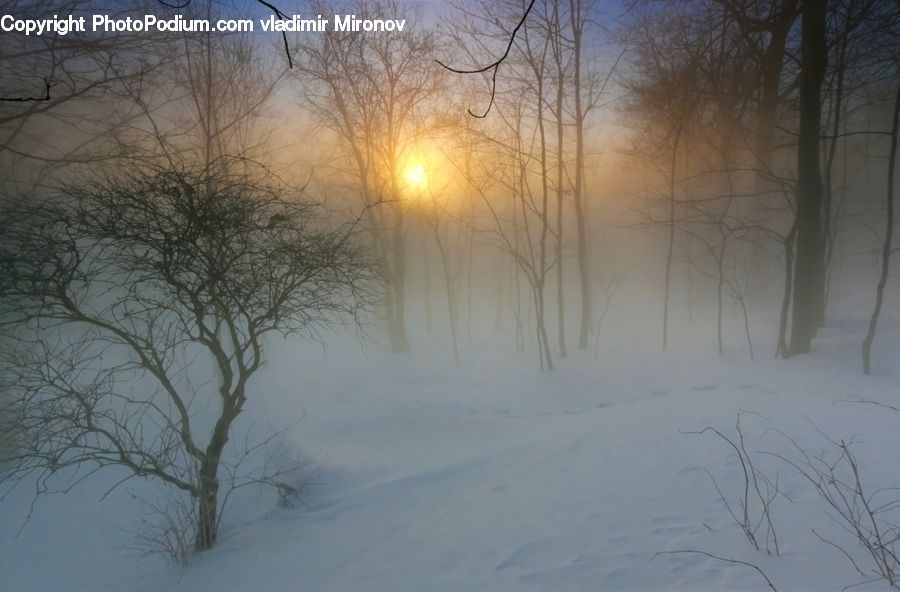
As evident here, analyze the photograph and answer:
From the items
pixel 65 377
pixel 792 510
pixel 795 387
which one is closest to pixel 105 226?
pixel 65 377

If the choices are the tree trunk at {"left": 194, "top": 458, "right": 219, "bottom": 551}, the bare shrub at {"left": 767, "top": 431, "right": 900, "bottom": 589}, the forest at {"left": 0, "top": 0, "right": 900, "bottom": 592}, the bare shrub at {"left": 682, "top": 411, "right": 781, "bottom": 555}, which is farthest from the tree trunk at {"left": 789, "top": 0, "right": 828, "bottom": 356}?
the tree trunk at {"left": 194, "top": 458, "right": 219, "bottom": 551}

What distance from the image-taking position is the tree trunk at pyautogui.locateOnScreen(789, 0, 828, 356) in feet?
26.5

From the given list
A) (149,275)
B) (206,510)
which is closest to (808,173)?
(149,275)

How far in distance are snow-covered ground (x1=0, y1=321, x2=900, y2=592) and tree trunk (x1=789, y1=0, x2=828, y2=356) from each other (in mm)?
671

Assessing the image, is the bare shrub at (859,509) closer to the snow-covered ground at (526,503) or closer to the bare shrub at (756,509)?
the snow-covered ground at (526,503)

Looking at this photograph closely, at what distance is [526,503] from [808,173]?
760cm

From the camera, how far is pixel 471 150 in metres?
12.8

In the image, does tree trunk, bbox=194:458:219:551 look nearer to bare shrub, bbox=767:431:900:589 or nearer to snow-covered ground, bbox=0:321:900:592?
snow-covered ground, bbox=0:321:900:592

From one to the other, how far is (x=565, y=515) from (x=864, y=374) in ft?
19.4

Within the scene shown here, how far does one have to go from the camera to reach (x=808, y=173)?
823 cm

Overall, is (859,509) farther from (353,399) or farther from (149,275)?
(353,399)

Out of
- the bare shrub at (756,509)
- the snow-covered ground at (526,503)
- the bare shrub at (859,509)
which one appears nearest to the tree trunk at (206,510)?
the snow-covered ground at (526,503)

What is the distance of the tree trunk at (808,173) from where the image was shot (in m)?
8.09

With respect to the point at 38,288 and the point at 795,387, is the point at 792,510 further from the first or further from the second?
the point at 38,288
